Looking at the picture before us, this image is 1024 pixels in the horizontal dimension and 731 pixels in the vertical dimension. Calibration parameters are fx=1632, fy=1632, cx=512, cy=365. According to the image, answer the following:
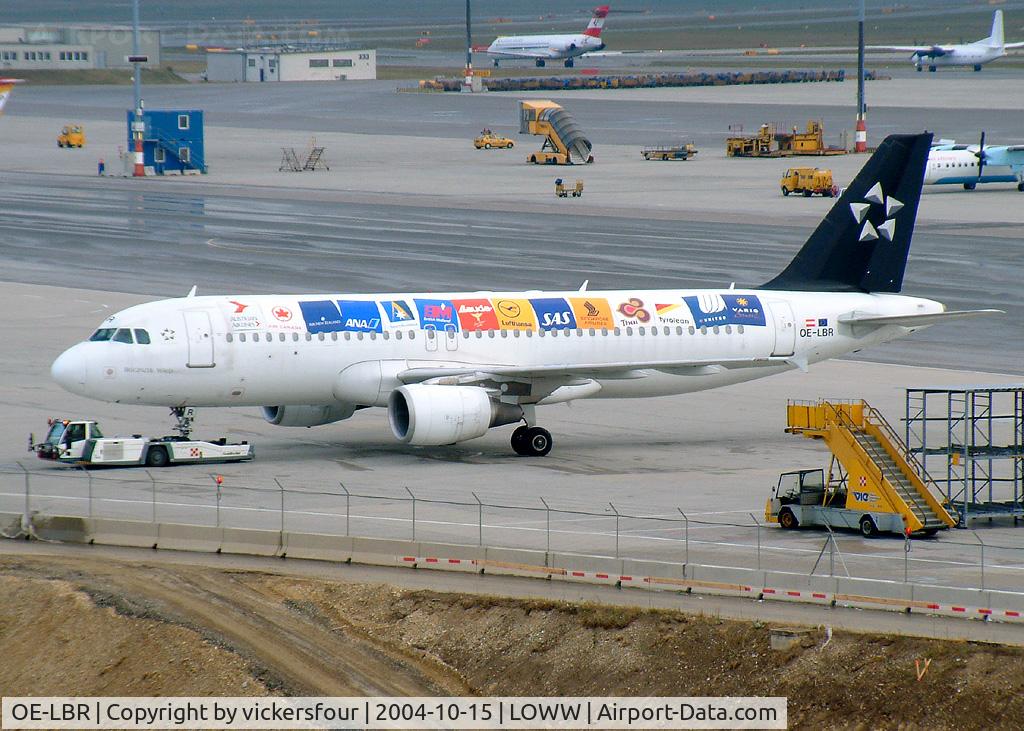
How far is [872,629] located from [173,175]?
4671 inches

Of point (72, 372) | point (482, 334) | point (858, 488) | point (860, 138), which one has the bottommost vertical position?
point (858, 488)

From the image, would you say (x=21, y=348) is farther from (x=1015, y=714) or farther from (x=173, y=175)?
(x=173, y=175)

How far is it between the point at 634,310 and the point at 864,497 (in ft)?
45.3

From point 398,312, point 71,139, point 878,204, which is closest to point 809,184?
point 878,204

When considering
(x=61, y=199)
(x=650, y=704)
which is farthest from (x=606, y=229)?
(x=650, y=704)

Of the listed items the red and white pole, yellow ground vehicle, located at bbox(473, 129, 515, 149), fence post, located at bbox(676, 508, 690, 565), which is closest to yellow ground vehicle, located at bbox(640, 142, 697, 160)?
the red and white pole

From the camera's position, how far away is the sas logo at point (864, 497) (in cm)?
3756

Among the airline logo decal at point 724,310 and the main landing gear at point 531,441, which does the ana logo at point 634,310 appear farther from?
the main landing gear at point 531,441

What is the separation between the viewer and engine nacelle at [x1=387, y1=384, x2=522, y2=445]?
4484 centimetres

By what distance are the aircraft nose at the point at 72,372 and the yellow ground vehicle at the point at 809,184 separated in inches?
3165

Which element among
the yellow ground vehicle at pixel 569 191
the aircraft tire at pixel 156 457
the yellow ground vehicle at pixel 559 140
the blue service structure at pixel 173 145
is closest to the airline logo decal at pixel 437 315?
the aircraft tire at pixel 156 457

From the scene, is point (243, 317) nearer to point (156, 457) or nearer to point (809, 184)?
point (156, 457)

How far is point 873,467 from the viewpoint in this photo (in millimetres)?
37531

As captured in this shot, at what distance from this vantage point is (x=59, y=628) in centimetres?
3108
